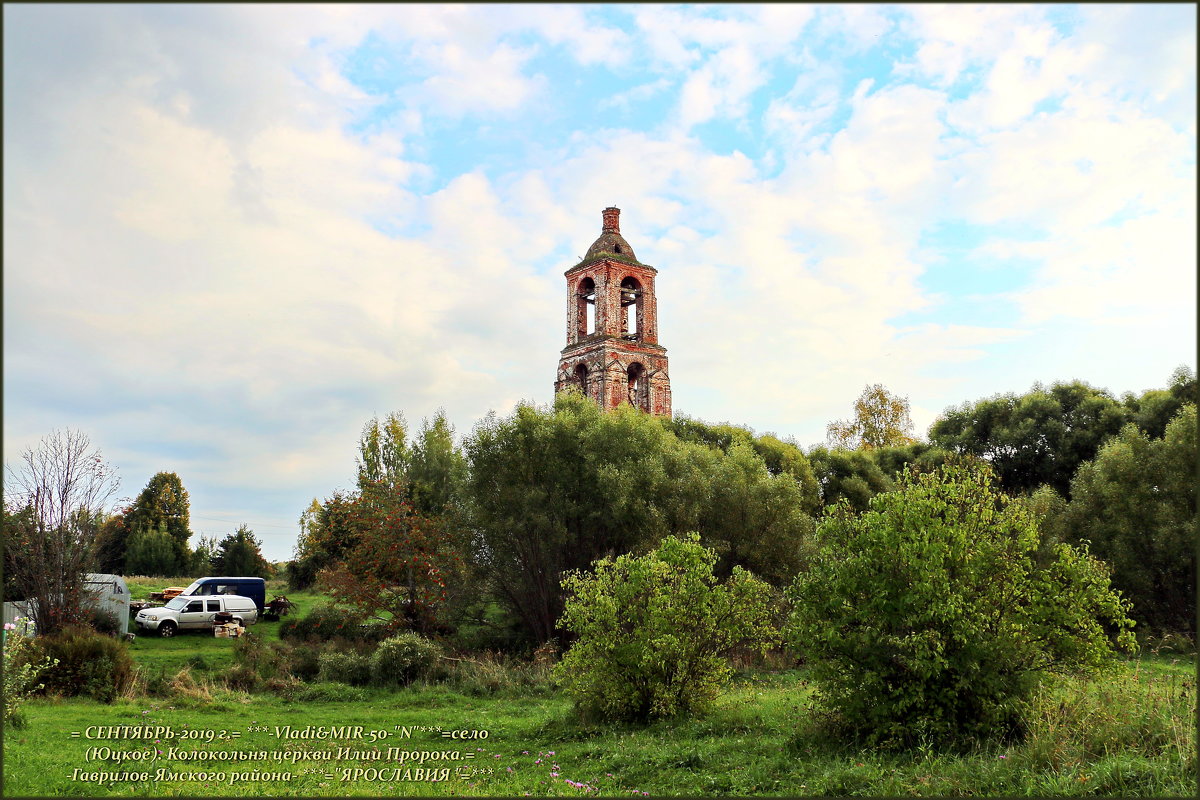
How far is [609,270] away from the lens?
39031 mm

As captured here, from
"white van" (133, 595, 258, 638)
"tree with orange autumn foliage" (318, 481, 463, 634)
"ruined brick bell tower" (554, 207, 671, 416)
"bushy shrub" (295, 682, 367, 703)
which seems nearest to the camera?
"bushy shrub" (295, 682, 367, 703)

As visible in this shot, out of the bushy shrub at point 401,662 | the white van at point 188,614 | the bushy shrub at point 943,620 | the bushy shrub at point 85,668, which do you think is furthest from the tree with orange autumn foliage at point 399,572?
the bushy shrub at point 943,620

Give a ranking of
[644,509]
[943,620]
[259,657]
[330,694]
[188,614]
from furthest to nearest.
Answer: [188,614]
[644,509]
[259,657]
[330,694]
[943,620]

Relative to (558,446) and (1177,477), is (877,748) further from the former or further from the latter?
(1177,477)

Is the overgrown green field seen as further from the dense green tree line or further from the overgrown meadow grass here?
the dense green tree line

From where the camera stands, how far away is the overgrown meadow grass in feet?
26.5

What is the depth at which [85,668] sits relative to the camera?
16.4 m

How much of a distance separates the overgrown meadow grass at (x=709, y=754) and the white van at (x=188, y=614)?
36.3 ft

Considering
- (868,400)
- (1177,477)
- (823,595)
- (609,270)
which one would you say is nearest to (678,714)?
(823,595)

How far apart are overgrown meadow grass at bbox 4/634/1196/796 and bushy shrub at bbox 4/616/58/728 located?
304 millimetres

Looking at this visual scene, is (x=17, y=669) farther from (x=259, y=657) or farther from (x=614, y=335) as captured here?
(x=614, y=335)

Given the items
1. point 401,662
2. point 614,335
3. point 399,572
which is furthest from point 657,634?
point 614,335

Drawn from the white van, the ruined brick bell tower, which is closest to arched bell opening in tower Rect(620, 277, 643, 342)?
the ruined brick bell tower

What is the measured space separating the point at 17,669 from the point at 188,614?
1419cm
